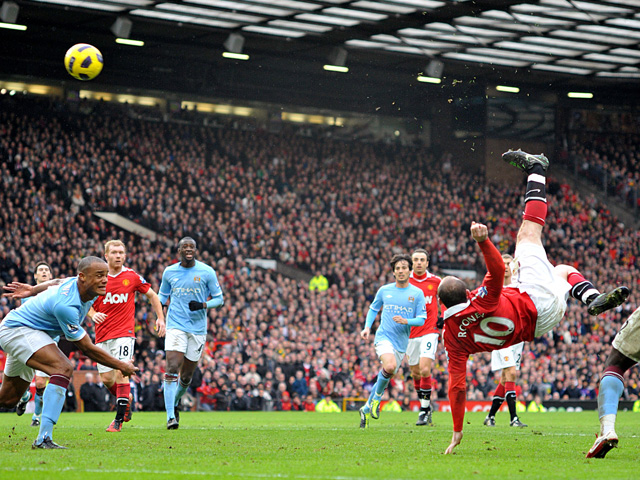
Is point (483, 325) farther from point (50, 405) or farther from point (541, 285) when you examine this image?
point (50, 405)

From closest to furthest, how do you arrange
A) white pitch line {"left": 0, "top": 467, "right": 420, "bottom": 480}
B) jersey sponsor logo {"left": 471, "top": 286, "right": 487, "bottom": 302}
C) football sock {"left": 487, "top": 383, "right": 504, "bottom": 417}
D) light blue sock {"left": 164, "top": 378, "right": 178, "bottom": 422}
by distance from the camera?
white pitch line {"left": 0, "top": 467, "right": 420, "bottom": 480} → jersey sponsor logo {"left": 471, "top": 286, "right": 487, "bottom": 302} → light blue sock {"left": 164, "top": 378, "right": 178, "bottom": 422} → football sock {"left": 487, "top": 383, "right": 504, "bottom": 417}

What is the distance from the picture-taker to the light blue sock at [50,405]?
8.30m

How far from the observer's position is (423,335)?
14500mm

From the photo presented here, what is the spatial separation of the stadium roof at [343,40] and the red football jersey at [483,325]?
72.0 feet


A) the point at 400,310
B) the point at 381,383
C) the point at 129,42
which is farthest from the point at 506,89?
the point at 381,383

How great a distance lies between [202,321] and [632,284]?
84.0ft

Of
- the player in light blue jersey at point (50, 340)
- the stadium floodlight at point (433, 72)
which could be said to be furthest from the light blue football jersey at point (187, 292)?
the stadium floodlight at point (433, 72)

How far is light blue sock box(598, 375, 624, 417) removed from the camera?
7684mm

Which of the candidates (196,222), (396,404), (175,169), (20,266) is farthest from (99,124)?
(396,404)

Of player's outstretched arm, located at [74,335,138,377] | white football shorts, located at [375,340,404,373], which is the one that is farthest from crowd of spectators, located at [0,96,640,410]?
player's outstretched arm, located at [74,335,138,377]

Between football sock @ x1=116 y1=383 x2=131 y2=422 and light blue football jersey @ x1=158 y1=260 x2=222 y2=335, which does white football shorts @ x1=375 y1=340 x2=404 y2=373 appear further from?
football sock @ x1=116 y1=383 x2=131 y2=422

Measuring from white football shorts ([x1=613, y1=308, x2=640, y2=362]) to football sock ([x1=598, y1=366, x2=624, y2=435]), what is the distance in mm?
213

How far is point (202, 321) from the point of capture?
12797mm

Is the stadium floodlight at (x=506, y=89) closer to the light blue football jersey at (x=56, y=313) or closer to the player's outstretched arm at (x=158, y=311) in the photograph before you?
the player's outstretched arm at (x=158, y=311)
